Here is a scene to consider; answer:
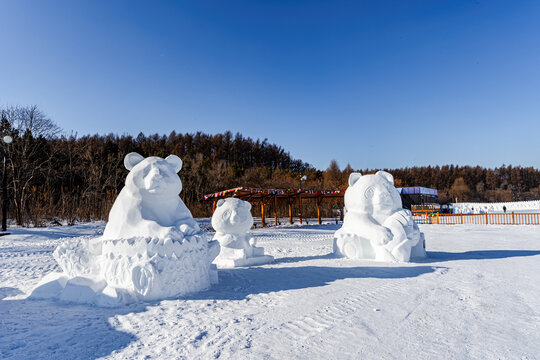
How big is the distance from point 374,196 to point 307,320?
15.4 feet

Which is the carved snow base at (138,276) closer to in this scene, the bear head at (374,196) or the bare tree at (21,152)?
the bear head at (374,196)

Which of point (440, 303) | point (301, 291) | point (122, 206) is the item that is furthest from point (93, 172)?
point (440, 303)

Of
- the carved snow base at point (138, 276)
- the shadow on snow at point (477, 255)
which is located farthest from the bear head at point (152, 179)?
the shadow on snow at point (477, 255)

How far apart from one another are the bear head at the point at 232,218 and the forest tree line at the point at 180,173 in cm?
1387

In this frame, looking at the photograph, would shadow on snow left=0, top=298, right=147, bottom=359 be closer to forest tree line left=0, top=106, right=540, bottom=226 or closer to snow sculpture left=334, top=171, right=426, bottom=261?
snow sculpture left=334, top=171, right=426, bottom=261

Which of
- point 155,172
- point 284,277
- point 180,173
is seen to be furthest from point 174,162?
point 180,173

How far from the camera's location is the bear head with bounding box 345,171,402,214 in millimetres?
7594

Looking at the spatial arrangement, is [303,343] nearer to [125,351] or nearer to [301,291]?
[125,351]

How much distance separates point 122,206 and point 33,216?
15.8m

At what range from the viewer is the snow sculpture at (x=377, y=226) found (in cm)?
724

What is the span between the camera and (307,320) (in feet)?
11.9

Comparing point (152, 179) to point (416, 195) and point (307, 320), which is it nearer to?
point (307, 320)

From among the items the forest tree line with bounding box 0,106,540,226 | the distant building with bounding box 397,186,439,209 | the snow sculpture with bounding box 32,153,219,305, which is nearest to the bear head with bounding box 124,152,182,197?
the snow sculpture with bounding box 32,153,219,305

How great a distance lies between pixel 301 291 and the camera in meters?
4.91
